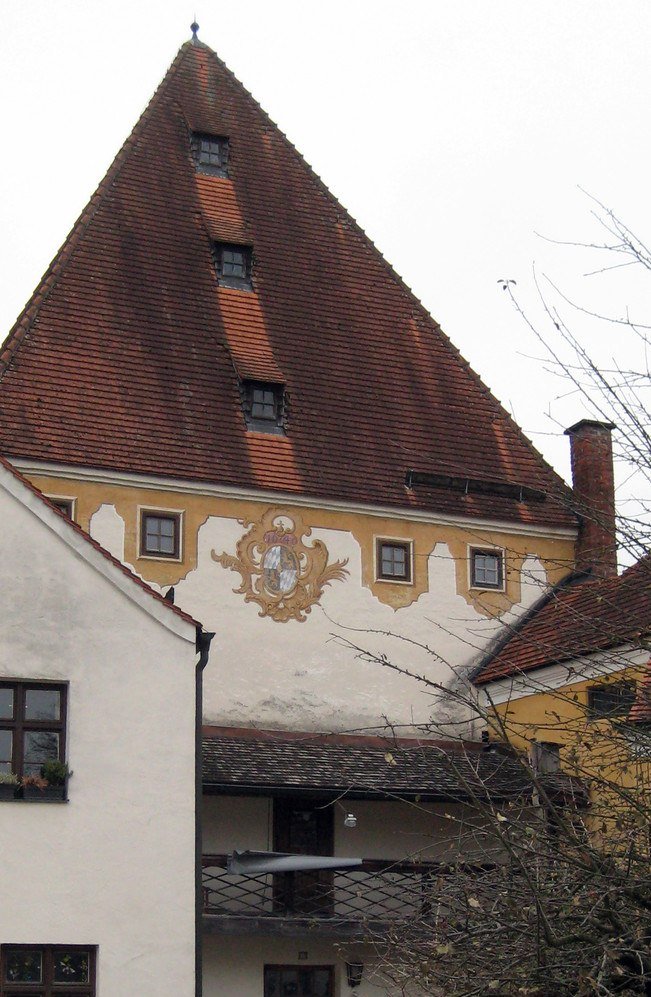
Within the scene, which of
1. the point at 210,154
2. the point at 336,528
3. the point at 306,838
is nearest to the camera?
the point at 306,838

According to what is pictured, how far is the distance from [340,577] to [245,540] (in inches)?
62.7

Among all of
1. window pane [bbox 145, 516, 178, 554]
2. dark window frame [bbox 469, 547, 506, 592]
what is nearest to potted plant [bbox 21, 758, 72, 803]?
window pane [bbox 145, 516, 178, 554]

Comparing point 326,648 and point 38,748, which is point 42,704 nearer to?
point 38,748

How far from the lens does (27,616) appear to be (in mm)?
17641

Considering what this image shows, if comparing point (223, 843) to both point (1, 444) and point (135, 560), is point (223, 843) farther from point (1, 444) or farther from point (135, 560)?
point (1, 444)

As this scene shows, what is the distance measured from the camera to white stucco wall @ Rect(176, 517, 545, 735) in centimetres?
2458

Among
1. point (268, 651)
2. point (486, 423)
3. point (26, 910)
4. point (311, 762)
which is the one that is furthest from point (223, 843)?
point (486, 423)

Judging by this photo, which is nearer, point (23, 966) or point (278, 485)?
point (23, 966)

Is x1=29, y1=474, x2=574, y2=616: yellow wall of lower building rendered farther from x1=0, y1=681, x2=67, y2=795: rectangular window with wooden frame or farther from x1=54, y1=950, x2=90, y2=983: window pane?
x1=54, y1=950, x2=90, y2=983: window pane

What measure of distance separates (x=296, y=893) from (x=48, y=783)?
260 inches

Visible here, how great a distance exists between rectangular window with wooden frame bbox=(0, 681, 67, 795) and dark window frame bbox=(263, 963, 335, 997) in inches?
260

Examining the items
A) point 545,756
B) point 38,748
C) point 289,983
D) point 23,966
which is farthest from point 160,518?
point 23,966

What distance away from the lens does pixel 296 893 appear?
901 inches

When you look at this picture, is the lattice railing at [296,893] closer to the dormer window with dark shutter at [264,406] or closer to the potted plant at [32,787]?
the potted plant at [32,787]
